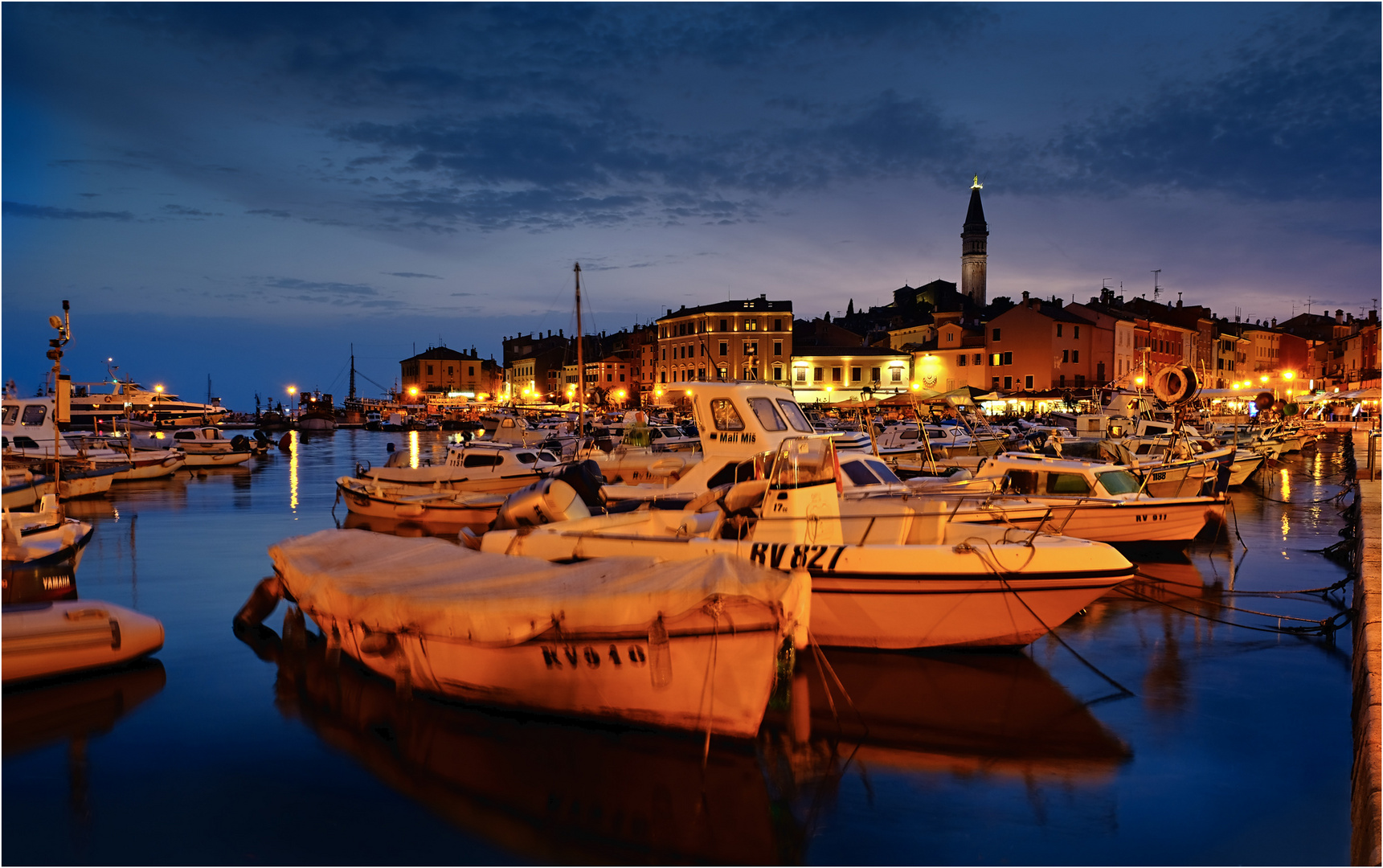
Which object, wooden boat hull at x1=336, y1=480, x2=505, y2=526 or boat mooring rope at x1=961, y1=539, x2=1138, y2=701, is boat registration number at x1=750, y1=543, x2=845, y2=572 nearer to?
boat mooring rope at x1=961, y1=539, x2=1138, y2=701

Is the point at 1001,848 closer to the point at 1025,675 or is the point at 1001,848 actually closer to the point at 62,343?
the point at 1025,675

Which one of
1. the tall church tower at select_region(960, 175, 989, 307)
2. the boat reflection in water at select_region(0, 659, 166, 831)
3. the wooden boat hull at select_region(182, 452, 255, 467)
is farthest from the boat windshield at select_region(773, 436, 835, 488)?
the tall church tower at select_region(960, 175, 989, 307)

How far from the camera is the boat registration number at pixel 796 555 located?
381 inches

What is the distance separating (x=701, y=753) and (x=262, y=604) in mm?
6774

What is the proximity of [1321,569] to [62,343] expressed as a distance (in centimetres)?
2254

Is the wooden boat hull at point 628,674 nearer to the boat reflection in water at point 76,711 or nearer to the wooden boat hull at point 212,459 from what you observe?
the boat reflection in water at point 76,711

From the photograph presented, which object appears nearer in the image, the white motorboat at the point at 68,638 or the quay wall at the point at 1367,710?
the quay wall at the point at 1367,710

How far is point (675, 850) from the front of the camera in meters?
6.35

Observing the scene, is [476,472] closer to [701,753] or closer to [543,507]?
[543,507]

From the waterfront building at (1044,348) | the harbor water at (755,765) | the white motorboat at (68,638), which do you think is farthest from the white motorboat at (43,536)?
the waterfront building at (1044,348)

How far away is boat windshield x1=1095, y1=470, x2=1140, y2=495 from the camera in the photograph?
53.6ft

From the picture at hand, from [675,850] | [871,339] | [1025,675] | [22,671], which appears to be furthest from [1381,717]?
[871,339]

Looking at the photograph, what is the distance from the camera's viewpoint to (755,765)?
7.55 metres

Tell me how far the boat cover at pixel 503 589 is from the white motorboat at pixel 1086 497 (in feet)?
21.5
